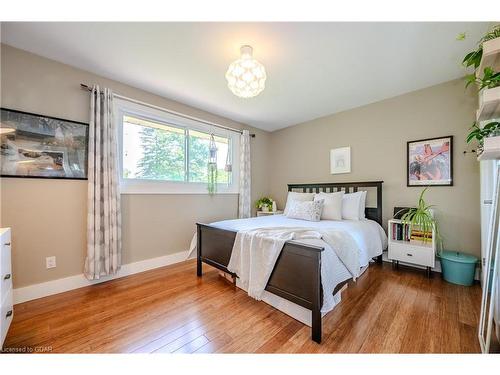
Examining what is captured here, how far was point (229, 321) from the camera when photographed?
163cm

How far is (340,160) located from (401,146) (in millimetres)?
858

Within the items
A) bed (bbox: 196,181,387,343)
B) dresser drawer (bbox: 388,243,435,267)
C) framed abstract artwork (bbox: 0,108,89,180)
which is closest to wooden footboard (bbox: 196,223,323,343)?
bed (bbox: 196,181,387,343)

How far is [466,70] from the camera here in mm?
2303

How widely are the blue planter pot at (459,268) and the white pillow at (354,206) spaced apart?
0.97 meters

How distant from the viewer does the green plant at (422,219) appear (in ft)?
7.98

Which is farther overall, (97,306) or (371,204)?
(371,204)

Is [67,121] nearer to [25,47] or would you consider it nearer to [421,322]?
[25,47]

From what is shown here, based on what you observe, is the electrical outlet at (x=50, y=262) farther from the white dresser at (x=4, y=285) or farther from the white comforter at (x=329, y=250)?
the white comforter at (x=329, y=250)

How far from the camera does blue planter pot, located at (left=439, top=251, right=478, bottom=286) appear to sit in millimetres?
2193

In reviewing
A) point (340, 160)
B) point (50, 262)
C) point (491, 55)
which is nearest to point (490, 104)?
point (491, 55)

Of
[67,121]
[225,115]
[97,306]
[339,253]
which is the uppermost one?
[225,115]

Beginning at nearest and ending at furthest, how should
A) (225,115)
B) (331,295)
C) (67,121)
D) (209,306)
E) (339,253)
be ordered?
1. (331,295)
2. (339,253)
3. (209,306)
4. (67,121)
5. (225,115)
